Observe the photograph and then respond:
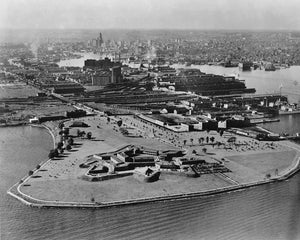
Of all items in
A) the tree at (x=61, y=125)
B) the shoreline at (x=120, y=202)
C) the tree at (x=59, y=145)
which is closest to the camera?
the shoreline at (x=120, y=202)

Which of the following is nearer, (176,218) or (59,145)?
(176,218)

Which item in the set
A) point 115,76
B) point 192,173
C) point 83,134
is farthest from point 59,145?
point 115,76

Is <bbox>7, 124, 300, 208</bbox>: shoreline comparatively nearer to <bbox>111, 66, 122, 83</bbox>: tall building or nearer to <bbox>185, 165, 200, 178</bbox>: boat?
<bbox>185, 165, 200, 178</bbox>: boat

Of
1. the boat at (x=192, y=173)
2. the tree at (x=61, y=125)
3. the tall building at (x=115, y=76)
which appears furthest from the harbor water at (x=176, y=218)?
the tall building at (x=115, y=76)

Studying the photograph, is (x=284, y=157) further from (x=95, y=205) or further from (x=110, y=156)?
(x=95, y=205)

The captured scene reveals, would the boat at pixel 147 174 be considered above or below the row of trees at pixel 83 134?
above

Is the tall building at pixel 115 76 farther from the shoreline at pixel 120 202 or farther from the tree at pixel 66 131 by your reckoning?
the shoreline at pixel 120 202

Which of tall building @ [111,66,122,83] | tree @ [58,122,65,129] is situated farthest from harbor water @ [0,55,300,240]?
tall building @ [111,66,122,83]

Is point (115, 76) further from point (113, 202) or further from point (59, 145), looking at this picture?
point (113, 202)
